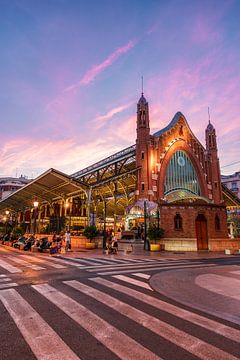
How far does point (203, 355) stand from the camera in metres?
3.74

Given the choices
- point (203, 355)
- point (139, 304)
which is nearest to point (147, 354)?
point (203, 355)

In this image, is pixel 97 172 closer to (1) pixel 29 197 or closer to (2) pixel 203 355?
(1) pixel 29 197

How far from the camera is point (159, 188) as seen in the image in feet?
125

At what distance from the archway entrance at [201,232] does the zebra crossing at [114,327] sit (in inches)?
803

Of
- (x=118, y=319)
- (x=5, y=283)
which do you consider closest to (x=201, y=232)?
(x=5, y=283)

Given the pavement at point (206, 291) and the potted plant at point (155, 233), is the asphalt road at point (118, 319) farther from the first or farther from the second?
the potted plant at point (155, 233)

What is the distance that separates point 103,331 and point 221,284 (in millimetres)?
5882

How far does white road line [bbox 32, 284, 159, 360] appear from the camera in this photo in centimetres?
376

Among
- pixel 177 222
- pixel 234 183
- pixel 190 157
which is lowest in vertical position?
pixel 177 222

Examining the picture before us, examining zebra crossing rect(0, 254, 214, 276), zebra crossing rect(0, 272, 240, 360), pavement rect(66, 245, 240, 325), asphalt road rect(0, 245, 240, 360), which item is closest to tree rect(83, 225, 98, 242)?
zebra crossing rect(0, 254, 214, 276)

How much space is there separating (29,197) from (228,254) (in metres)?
33.2

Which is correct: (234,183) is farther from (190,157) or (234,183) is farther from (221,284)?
(221,284)

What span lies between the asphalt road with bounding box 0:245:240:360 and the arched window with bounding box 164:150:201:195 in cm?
3211

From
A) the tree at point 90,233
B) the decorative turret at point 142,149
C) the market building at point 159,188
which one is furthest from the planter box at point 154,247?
the decorative turret at point 142,149
